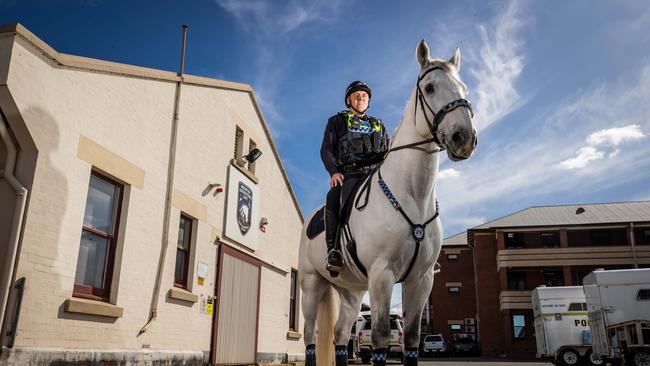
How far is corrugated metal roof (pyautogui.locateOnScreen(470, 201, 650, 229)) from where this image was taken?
4288 centimetres

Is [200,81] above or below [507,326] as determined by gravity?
above

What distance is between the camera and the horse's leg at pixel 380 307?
3.91 m

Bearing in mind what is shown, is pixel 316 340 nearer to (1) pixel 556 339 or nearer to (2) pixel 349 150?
(2) pixel 349 150

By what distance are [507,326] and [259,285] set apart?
1260 inches

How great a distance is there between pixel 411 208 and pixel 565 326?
22598 mm

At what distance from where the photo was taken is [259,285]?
48.7 ft

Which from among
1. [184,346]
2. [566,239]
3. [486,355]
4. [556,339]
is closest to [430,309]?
[486,355]

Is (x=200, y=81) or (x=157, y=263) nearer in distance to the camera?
(x=157, y=263)

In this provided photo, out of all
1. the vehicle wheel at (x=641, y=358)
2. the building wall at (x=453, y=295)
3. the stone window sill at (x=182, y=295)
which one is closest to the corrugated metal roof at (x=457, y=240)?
the building wall at (x=453, y=295)

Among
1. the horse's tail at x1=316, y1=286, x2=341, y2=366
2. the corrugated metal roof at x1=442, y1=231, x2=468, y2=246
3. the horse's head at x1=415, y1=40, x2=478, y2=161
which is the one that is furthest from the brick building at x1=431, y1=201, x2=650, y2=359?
the horse's head at x1=415, y1=40, x2=478, y2=161

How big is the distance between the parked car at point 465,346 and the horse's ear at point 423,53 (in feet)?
148

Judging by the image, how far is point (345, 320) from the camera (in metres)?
5.19

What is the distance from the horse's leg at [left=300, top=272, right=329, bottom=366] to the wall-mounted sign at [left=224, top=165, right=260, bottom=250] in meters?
7.88

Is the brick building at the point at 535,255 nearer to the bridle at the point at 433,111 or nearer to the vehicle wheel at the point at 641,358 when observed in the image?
the vehicle wheel at the point at 641,358
